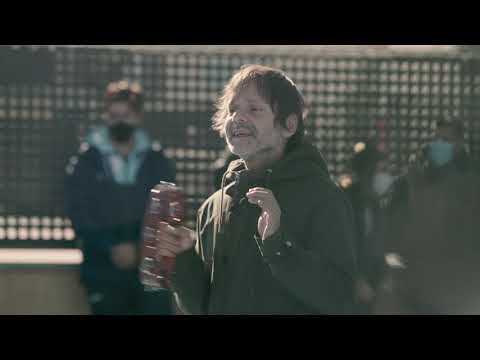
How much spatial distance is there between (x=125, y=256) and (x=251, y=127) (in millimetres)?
2391

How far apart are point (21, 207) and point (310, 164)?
4680mm

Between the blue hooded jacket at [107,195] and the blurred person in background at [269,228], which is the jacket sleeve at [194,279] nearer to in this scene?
→ the blurred person in background at [269,228]

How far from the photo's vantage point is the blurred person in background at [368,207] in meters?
4.88

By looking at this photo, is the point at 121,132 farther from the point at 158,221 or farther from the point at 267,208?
the point at 267,208

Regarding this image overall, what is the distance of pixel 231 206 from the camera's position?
2855 millimetres

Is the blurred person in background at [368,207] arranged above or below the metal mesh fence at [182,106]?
below

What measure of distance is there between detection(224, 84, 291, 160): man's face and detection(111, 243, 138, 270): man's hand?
2.30 metres

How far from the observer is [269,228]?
2635 mm

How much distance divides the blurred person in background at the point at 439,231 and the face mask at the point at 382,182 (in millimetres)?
589

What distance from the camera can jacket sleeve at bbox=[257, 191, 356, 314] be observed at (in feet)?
8.71

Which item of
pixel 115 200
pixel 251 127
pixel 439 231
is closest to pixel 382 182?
pixel 439 231

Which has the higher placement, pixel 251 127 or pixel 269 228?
pixel 251 127

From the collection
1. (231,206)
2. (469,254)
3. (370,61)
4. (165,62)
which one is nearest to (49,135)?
(165,62)

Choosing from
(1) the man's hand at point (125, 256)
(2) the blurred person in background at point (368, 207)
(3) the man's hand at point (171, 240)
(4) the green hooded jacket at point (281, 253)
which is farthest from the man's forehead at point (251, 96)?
(1) the man's hand at point (125, 256)
